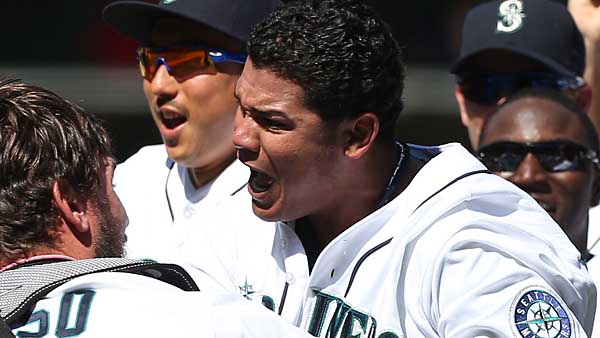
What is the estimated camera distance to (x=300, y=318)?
2.71 m

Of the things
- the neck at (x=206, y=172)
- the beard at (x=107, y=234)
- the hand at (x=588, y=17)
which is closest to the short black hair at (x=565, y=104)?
the hand at (x=588, y=17)

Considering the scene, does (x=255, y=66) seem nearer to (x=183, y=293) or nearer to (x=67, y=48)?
(x=183, y=293)

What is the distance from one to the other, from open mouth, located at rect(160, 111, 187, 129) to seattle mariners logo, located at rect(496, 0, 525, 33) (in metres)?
1.36

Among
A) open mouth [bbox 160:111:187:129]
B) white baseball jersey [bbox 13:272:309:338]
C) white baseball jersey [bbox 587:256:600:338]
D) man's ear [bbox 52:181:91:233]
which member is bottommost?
white baseball jersey [bbox 587:256:600:338]

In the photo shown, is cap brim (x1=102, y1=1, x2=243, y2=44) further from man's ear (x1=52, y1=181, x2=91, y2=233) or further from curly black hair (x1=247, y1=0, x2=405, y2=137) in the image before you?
man's ear (x1=52, y1=181, x2=91, y2=233)

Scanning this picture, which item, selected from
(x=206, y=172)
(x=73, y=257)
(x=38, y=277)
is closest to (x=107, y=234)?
(x=73, y=257)

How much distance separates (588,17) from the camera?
4.36m

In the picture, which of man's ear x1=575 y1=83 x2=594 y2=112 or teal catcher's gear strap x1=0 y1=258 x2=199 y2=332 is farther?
man's ear x1=575 y1=83 x2=594 y2=112

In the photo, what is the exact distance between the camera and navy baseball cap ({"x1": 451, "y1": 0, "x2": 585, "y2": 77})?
13.4 ft

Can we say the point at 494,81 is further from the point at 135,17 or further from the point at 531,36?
the point at 135,17

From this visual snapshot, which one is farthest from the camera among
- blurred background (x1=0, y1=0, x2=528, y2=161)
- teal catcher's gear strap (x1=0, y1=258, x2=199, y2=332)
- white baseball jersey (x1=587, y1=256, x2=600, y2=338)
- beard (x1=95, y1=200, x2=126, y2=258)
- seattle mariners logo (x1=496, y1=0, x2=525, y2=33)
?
blurred background (x1=0, y1=0, x2=528, y2=161)

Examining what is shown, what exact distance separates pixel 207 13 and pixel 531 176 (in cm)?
110

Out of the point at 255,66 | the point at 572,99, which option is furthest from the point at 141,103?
the point at 255,66

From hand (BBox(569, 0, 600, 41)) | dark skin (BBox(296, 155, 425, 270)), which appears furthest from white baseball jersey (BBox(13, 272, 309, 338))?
hand (BBox(569, 0, 600, 41))
